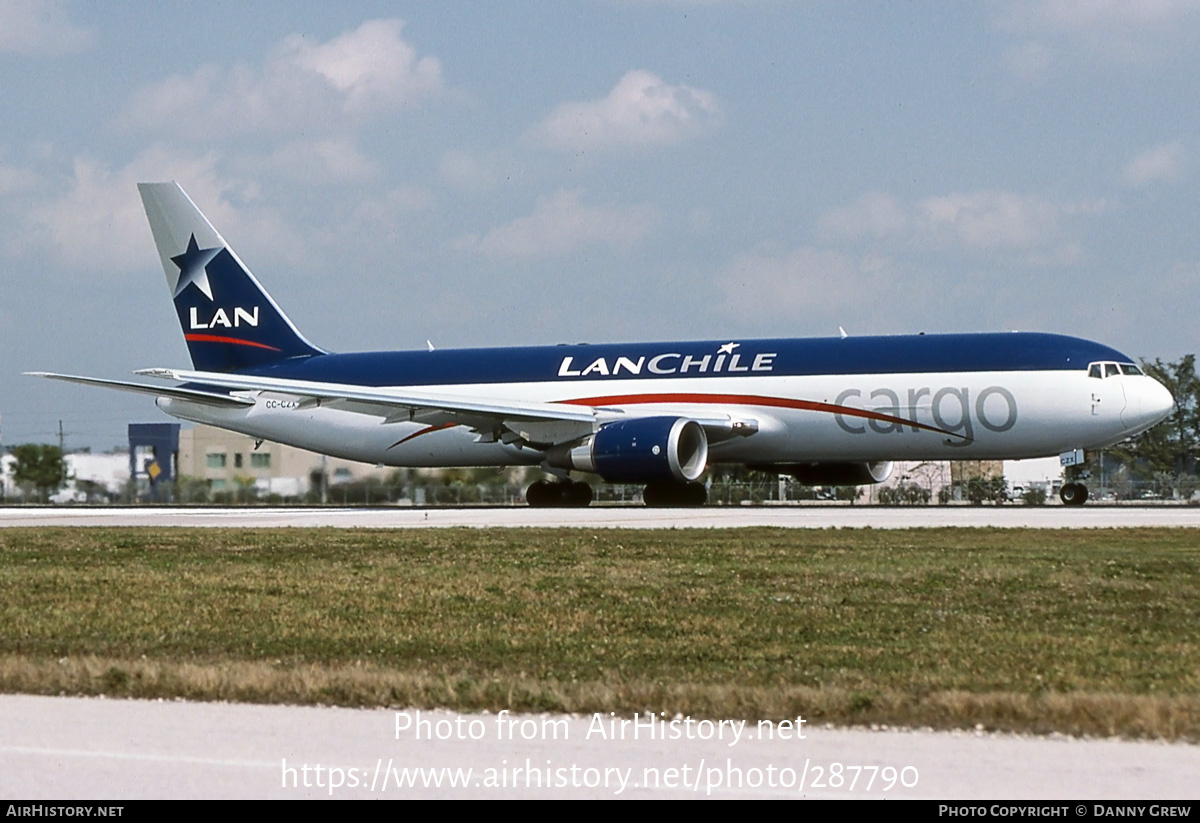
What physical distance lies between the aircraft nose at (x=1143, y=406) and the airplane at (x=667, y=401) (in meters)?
0.03

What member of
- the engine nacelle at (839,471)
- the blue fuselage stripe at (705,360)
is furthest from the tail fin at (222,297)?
the engine nacelle at (839,471)

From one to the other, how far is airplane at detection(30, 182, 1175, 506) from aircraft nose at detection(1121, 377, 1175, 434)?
1.3 inches

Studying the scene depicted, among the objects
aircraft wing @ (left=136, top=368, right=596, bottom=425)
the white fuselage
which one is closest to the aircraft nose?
the white fuselage

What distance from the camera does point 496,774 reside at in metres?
7.34

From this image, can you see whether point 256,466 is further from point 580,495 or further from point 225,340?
point 580,495

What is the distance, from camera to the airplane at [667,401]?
36562 mm

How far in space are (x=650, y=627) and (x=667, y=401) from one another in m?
26.7

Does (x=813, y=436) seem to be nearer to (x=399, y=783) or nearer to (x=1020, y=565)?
(x=1020, y=565)

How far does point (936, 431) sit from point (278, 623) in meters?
25.4

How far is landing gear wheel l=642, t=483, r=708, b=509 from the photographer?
41094 mm

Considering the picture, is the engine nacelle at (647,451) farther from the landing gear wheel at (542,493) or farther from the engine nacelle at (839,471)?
the engine nacelle at (839,471)

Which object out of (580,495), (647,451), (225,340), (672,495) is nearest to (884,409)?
(647,451)

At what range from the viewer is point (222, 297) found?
46656mm
